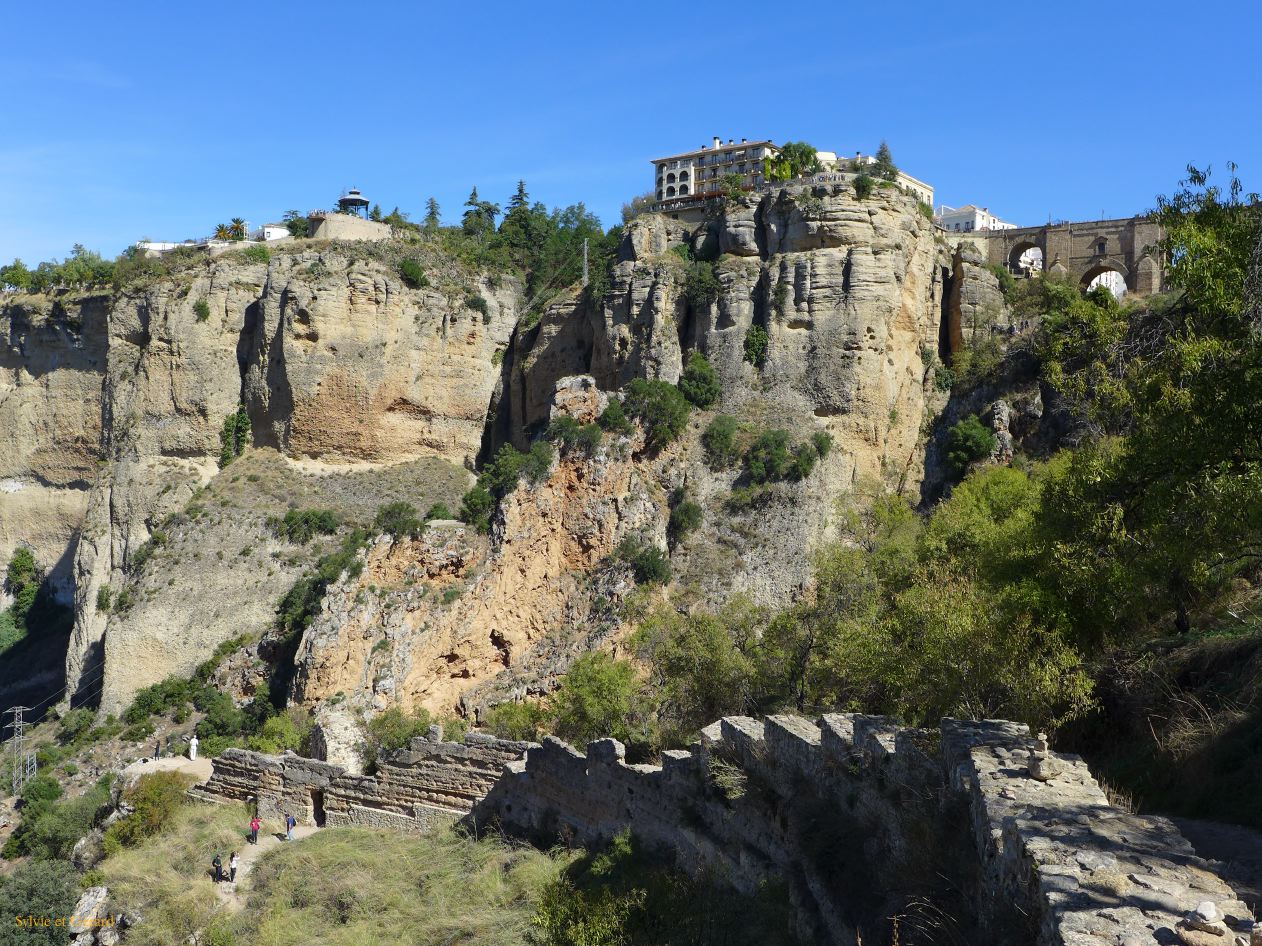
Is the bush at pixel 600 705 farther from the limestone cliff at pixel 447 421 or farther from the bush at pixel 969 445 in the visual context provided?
the bush at pixel 969 445

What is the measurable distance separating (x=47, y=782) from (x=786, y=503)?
18725mm

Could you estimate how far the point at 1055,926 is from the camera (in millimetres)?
6289

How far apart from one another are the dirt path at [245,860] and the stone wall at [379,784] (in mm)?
498

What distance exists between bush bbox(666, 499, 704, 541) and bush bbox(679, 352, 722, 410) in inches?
132

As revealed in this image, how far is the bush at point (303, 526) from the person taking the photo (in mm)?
35719

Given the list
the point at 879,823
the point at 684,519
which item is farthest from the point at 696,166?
the point at 879,823

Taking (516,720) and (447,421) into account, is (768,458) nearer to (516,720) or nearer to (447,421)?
(516,720)

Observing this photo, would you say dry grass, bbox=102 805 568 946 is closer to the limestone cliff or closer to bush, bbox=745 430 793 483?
the limestone cliff

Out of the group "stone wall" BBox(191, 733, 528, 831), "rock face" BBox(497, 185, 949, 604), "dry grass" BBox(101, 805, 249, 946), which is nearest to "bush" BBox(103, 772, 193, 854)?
"dry grass" BBox(101, 805, 249, 946)

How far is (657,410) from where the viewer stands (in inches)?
1277

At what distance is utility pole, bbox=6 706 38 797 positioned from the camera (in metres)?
31.0

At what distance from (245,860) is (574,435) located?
1509 centimetres

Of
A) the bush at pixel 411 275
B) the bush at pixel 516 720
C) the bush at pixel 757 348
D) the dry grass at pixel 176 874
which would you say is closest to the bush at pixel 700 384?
the bush at pixel 757 348

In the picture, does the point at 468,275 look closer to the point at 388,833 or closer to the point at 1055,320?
the point at 1055,320
